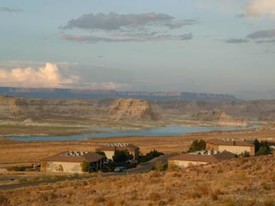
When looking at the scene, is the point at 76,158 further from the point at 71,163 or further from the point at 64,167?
the point at 64,167

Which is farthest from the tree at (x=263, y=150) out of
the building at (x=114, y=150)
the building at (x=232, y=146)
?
the building at (x=114, y=150)

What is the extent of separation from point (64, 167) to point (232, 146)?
23652 mm

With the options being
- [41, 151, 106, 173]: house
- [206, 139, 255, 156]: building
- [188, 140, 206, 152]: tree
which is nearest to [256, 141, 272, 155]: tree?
[206, 139, 255, 156]: building

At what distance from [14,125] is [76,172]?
389 ft

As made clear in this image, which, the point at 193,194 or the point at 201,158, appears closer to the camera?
the point at 193,194

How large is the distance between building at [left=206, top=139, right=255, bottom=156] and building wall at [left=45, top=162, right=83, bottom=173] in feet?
67.8

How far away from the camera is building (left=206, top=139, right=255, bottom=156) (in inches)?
2591

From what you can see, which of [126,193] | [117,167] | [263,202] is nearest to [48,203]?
[126,193]

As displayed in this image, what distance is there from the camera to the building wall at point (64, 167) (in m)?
55.1

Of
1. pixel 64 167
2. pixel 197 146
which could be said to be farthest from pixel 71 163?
pixel 197 146

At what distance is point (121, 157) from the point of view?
63.2 metres

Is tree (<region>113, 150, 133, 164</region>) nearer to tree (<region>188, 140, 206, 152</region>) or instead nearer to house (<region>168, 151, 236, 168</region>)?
tree (<region>188, 140, 206, 152</region>)

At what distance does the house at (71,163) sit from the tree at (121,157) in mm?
4930

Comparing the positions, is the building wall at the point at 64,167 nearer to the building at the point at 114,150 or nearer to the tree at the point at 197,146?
the building at the point at 114,150
